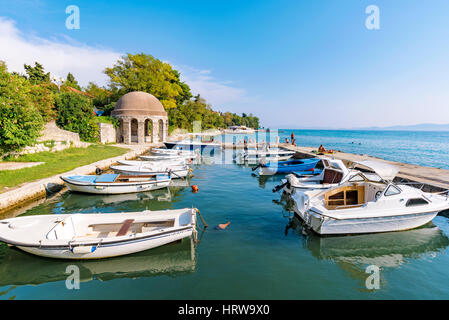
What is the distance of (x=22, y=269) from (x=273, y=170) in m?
17.4

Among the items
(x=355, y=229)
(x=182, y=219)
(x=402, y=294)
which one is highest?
(x=182, y=219)

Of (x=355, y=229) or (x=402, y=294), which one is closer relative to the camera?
(x=402, y=294)

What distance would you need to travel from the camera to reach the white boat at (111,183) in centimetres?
1318

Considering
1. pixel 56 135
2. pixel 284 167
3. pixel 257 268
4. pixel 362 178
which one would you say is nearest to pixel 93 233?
pixel 257 268

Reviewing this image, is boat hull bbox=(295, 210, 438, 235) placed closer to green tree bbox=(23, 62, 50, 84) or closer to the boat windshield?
the boat windshield

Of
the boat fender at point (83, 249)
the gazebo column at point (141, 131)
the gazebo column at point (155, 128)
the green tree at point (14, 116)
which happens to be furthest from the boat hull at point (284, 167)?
the gazebo column at point (141, 131)

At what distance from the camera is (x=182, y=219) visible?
821cm

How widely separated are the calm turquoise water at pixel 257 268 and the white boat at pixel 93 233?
0.46m

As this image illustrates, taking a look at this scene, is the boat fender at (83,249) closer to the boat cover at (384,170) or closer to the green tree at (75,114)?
Answer: the boat cover at (384,170)

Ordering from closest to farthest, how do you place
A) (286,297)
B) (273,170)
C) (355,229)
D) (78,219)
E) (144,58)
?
(286,297) < (78,219) < (355,229) < (273,170) < (144,58)

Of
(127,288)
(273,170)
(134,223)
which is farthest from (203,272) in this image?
(273,170)

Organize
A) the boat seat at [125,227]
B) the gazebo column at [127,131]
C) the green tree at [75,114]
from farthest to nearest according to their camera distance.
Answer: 1. the gazebo column at [127,131]
2. the green tree at [75,114]
3. the boat seat at [125,227]

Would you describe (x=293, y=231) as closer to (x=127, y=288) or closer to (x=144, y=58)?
(x=127, y=288)

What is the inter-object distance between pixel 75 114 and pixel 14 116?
1432cm
